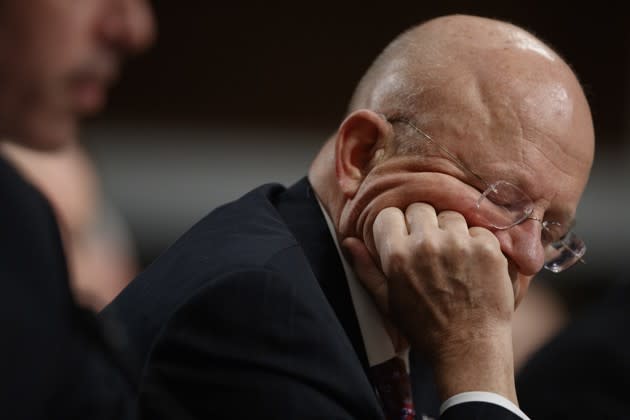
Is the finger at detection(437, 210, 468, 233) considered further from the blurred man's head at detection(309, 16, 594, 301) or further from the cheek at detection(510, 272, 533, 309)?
the cheek at detection(510, 272, 533, 309)

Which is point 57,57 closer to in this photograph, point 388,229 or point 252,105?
point 388,229

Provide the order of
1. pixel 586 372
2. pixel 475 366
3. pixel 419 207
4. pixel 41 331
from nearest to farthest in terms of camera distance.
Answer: pixel 41 331 < pixel 475 366 < pixel 419 207 < pixel 586 372

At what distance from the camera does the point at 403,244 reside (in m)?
1.92

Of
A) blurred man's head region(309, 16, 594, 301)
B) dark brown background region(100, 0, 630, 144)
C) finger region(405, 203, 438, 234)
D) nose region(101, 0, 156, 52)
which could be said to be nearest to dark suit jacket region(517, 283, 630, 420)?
blurred man's head region(309, 16, 594, 301)

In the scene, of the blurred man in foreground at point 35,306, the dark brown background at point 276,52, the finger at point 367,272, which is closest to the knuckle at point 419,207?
the finger at point 367,272

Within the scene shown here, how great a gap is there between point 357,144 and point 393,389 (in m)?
0.49

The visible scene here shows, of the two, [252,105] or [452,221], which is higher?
[452,221]

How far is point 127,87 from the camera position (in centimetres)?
586

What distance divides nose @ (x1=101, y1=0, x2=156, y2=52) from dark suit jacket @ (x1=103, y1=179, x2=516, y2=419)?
414 mm

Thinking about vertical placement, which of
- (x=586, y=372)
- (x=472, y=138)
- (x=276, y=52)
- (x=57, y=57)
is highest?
(x=57, y=57)

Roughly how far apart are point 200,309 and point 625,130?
16.8 ft

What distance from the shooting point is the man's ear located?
2086 mm

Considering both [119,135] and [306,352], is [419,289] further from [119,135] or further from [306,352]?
[119,135]

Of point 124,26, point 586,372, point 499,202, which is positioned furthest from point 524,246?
point 586,372
